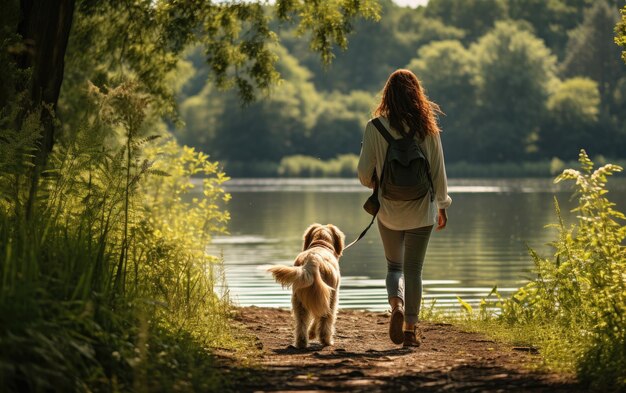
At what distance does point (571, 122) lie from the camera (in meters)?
81.9

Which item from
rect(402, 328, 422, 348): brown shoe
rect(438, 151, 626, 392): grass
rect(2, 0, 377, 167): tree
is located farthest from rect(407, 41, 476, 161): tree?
rect(402, 328, 422, 348): brown shoe

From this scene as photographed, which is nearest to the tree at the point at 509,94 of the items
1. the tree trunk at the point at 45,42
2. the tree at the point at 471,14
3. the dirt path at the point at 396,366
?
the tree at the point at 471,14

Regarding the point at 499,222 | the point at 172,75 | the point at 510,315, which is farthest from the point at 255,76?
the point at 499,222

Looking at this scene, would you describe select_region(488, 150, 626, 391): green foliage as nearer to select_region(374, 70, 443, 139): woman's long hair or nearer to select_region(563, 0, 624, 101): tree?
select_region(374, 70, 443, 139): woman's long hair

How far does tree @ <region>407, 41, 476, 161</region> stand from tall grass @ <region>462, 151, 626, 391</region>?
257 feet

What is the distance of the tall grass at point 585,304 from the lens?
5.67 metres

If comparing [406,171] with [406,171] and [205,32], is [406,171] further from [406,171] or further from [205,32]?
[205,32]

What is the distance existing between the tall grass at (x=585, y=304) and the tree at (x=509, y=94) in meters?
76.1

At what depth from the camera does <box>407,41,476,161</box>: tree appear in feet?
288

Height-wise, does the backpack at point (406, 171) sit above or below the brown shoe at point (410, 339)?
above

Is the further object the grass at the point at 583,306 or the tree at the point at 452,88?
the tree at the point at 452,88

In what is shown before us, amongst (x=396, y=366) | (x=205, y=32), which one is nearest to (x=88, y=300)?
(x=396, y=366)

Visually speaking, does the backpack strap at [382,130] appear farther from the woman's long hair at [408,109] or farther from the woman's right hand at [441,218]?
the woman's right hand at [441,218]

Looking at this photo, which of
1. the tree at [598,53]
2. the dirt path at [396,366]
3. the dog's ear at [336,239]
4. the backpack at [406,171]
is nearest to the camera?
the dirt path at [396,366]
